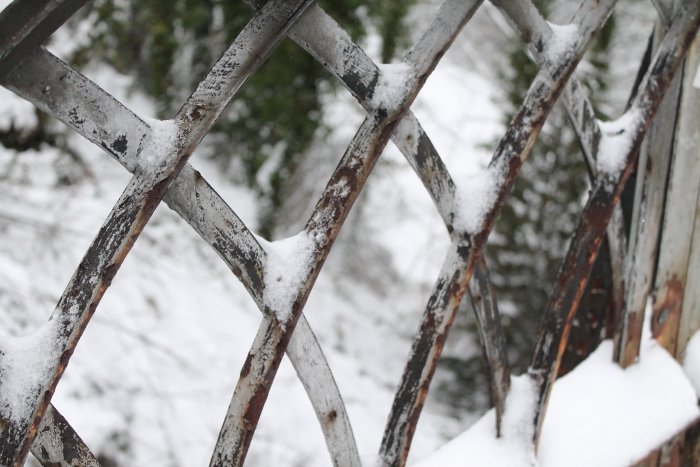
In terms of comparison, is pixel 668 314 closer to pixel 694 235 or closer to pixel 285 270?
pixel 694 235

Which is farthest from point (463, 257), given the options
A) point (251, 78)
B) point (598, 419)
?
point (251, 78)

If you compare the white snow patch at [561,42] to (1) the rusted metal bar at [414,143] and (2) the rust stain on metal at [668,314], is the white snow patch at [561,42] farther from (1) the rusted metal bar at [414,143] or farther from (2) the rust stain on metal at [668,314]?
(2) the rust stain on metal at [668,314]

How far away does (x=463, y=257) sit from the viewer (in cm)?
59

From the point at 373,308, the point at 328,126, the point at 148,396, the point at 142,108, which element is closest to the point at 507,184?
the point at 148,396

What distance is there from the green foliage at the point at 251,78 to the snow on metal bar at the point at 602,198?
12.2ft

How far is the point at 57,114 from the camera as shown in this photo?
1.34 feet

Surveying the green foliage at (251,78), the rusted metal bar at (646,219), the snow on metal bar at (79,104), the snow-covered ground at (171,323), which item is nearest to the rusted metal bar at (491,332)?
the rusted metal bar at (646,219)

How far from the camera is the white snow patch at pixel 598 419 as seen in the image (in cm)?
Result: 72

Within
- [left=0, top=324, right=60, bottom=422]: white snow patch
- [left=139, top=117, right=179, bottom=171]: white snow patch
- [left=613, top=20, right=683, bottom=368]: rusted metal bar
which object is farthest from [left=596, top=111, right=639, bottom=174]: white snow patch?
[left=0, top=324, right=60, bottom=422]: white snow patch

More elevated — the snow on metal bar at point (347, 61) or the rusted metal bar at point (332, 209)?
the snow on metal bar at point (347, 61)

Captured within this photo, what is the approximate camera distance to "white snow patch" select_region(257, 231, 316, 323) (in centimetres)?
49

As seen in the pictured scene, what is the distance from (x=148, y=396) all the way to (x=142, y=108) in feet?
13.1

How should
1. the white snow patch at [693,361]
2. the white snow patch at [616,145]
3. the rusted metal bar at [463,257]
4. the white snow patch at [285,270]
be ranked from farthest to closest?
the white snow patch at [693,361] → the white snow patch at [616,145] → the rusted metal bar at [463,257] → the white snow patch at [285,270]

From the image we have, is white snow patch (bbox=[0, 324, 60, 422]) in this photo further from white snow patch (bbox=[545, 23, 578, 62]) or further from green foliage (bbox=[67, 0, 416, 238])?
green foliage (bbox=[67, 0, 416, 238])
